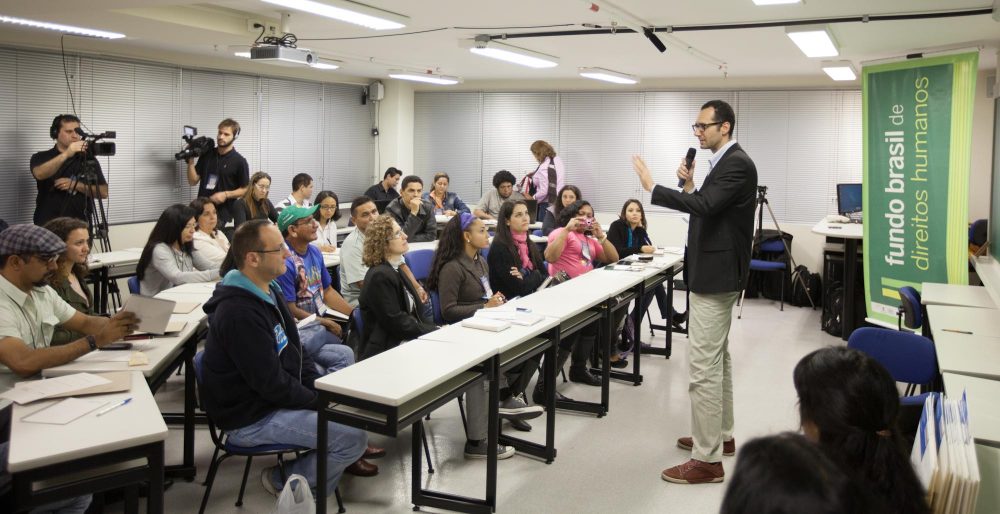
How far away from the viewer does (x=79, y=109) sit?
7.77m

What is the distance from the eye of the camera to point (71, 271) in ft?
14.0

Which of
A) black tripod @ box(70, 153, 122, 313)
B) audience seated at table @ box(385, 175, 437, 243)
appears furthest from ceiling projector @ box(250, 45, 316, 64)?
audience seated at table @ box(385, 175, 437, 243)

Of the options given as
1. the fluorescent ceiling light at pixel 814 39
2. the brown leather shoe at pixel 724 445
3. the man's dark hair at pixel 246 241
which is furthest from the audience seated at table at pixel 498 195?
the man's dark hair at pixel 246 241

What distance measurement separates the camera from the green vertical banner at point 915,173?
19.5 feet

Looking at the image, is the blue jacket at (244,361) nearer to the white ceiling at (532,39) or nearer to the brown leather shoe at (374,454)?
the brown leather shoe at (374,454)

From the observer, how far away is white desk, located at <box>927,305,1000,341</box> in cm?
420

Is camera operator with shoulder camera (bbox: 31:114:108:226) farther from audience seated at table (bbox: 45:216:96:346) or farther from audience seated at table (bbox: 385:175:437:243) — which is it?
audience seated at table (bbox: 45:216:96:346)

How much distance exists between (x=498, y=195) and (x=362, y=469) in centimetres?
673

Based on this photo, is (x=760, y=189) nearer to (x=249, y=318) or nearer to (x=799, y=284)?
(x=799, y=284)

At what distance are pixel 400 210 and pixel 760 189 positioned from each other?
4.18 metres

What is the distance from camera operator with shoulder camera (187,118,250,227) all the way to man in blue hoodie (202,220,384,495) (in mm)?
4942

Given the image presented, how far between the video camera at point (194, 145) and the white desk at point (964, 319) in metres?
6.67

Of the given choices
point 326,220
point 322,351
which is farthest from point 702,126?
point 326,220

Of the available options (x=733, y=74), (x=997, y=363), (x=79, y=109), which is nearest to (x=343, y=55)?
(x=79, y=109)
